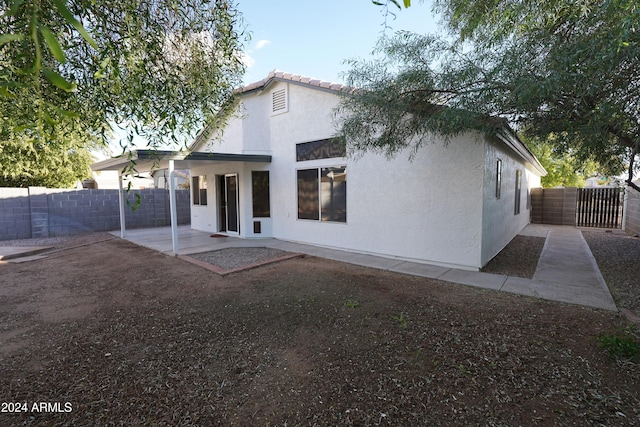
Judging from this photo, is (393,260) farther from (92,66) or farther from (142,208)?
(142,208)

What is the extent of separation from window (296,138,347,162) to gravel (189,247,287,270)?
2795 mm

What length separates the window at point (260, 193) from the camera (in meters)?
10.0

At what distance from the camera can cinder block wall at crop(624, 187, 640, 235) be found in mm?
10758

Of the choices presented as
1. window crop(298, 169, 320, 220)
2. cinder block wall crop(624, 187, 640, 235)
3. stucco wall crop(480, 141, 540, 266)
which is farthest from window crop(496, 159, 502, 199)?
cinder block wall crop(624, 187, 640, 235)

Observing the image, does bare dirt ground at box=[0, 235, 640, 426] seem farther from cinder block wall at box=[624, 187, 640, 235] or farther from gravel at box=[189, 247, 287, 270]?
cinder block wall at box=[624, 187, 640, 235]

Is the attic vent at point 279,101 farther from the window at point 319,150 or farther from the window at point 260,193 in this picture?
the window at point 260,193

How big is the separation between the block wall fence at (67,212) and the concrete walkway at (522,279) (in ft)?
8.14

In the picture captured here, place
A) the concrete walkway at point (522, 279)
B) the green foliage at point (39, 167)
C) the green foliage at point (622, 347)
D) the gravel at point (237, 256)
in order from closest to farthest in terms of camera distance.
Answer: the green foliage at point (622, 347), the concrete walkway at point (522, 279), the gravel at point (237, 256), the green foliage at point (39, 167)

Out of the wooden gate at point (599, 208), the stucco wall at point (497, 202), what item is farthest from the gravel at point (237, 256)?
the wooden gate at point (599, 208)

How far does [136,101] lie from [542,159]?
24364 mm

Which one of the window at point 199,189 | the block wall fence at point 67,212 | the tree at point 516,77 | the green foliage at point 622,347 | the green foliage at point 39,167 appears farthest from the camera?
the green foliage at point 39,167

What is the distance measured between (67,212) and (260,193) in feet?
25.1

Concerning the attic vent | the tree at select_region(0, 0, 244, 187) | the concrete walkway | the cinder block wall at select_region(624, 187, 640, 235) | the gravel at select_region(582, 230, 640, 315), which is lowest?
the gravel at select_region(582, 230, 640, 315)

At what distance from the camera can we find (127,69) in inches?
93.6
